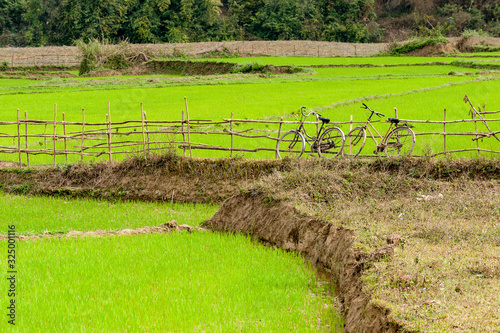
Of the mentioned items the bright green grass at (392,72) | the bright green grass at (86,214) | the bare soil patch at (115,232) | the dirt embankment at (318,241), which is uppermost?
the bright green grass at (392,72)

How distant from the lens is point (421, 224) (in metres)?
5.70

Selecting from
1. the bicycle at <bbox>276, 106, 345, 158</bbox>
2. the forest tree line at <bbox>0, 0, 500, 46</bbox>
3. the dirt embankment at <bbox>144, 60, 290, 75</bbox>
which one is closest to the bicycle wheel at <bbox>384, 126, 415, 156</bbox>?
the bicycle at <bbox>276, 106, 345, 158</bbox>

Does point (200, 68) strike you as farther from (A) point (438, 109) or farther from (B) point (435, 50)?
(A) point (438, 109)

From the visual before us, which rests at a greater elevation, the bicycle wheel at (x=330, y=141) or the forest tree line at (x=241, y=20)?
the forest tree line at (x=241, y=20)

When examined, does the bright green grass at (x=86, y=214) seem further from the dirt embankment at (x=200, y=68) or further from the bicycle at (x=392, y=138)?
the dirt embankment at (x=200, y=68)

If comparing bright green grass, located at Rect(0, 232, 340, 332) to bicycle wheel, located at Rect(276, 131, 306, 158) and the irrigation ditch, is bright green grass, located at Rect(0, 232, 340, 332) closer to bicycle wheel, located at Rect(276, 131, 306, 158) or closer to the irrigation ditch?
the irrigation ditch

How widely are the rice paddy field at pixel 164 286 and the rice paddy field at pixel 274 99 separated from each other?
3749mm

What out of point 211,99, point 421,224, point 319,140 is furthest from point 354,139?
point 211,99

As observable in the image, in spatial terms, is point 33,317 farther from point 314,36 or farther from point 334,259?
point 314,36

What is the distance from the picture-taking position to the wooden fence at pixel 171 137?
996 centimetres

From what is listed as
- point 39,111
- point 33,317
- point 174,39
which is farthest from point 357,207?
point 174,39

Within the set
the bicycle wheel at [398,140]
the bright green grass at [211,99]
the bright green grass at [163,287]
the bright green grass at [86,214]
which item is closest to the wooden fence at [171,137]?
the bicycle wheel at [398,140]

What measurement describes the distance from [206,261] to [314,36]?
44176mm

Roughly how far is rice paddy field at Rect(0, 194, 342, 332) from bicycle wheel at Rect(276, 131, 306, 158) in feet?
9.20
